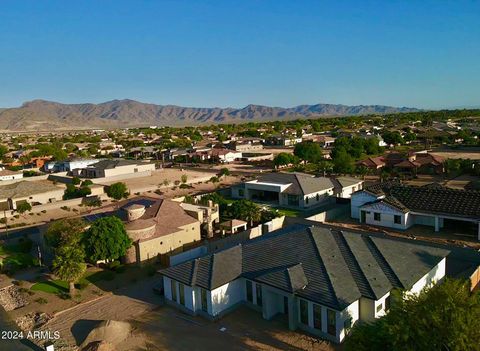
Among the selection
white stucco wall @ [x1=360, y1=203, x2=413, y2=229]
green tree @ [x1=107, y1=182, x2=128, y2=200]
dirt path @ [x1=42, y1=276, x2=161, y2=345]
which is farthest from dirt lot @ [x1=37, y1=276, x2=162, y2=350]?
green tree @ [x1=107, y1=182, x2=128, y2=200]

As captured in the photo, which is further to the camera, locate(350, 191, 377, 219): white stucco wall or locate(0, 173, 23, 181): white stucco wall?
locate(0, 173, 23, 181): white stucco wall

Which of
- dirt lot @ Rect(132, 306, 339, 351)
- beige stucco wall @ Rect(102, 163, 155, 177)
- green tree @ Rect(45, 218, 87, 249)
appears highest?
green tree @ Rect(45, 218, 87, 249)

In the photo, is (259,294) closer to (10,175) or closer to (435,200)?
(435,200)

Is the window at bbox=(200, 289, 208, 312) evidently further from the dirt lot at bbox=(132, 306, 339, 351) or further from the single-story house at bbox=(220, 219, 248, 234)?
the single-story house at bbox=(220, 219, 248, 234)

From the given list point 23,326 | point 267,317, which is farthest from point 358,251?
point 23,326

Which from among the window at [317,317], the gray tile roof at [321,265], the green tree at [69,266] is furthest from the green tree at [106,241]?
the window at [317,317]

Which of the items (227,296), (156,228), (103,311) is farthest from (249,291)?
(156,228)
